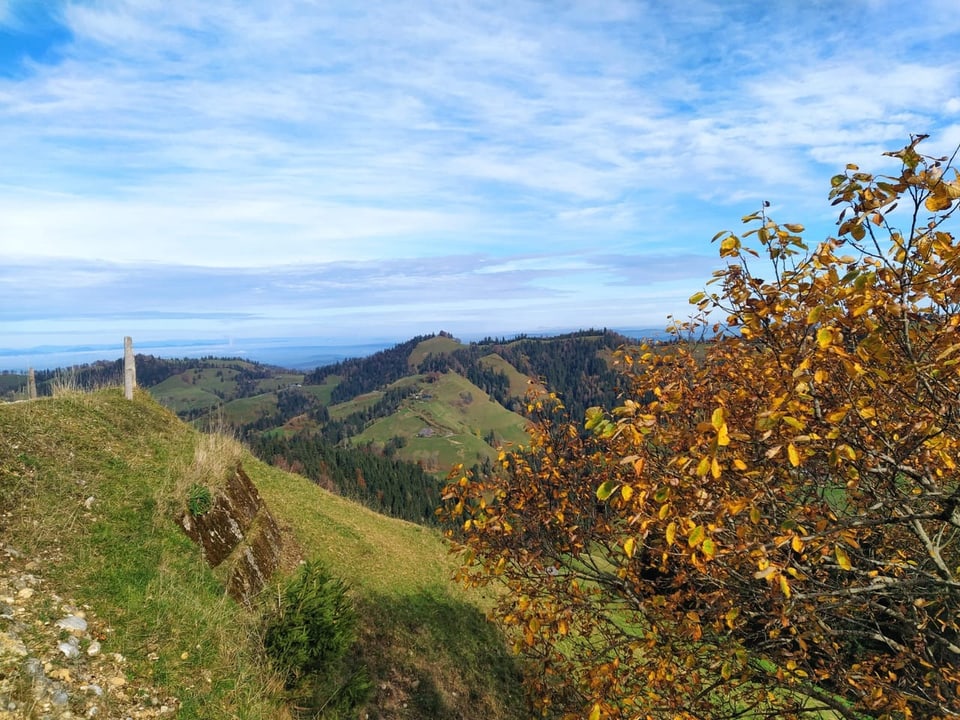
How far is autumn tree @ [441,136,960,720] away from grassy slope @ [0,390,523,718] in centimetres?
497

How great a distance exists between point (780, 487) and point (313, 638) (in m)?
8.95

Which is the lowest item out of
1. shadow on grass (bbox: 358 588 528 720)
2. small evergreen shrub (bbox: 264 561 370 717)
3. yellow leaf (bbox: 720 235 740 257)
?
shadow on grass (bbox: 358 588 528 720)

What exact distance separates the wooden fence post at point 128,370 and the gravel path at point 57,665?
43.1 ft

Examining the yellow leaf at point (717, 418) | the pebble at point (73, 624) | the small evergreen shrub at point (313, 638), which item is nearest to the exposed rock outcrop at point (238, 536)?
the small evergreen shrub at point (313, 638)

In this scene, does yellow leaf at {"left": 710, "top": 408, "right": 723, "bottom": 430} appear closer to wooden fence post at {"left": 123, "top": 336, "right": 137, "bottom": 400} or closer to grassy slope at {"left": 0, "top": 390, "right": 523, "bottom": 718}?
grassy slope at {"left": 0, "top": 390, "right": 523, "bottom": 718}

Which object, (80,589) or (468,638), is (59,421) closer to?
(80,589)

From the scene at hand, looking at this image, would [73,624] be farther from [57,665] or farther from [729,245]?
[729,245]

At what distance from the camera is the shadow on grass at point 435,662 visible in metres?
13.6

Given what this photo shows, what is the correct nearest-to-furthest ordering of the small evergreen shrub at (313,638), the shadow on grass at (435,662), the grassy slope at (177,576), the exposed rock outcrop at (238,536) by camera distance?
the grassy slope at (177,576) → the small evergreen shrub at (313,638) → the exposed rock outcrop at (238,536) → the shadow on grass at (435,662)

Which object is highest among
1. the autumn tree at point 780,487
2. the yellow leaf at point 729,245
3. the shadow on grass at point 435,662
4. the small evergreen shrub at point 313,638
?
the yellow leaf at point 729,245

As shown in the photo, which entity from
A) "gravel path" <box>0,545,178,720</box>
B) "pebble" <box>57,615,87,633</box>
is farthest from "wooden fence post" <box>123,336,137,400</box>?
"pebble" <box>57,615,87,633</box>

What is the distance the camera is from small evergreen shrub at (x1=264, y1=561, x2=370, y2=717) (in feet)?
32.4

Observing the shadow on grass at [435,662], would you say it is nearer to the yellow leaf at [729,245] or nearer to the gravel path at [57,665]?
the gravel path at [57,665]

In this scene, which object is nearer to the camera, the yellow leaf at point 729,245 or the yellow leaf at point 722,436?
the yellow leaf at point 722,436
